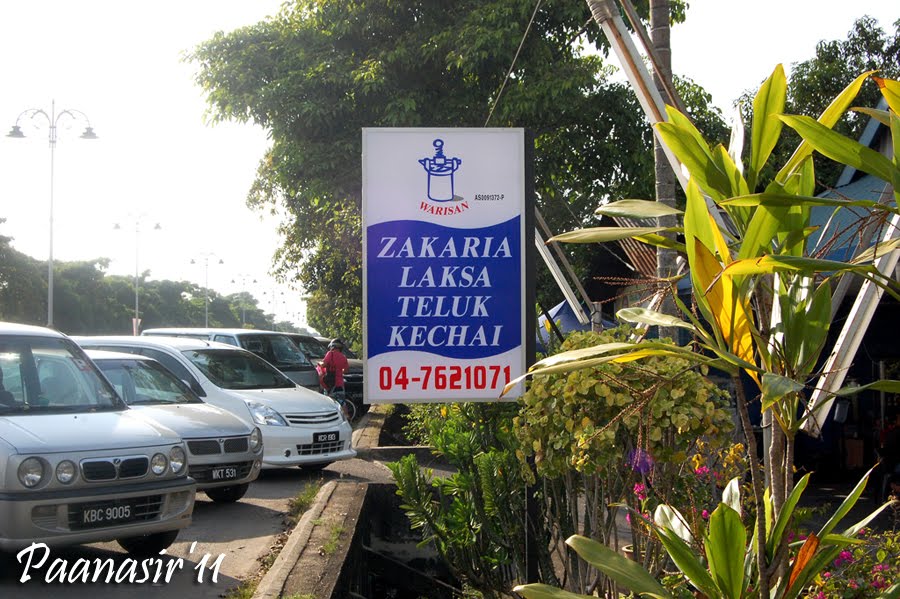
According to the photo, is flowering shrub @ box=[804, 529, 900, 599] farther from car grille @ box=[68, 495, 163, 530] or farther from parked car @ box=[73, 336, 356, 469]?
parked car @ box=[73, 336, 356, 469]

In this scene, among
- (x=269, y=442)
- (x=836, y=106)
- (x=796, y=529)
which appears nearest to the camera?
(x=836, y=106)

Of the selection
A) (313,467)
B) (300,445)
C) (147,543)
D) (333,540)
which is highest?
(333,540)

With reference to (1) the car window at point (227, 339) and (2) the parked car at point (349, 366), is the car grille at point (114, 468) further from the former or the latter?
(2) the parked car at point (349, 366)

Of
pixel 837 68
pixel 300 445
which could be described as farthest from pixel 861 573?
pixel 837 68

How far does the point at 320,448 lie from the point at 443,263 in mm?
6814

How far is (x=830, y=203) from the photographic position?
7.92 feet

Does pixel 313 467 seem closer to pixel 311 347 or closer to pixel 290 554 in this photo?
pixel 290 554

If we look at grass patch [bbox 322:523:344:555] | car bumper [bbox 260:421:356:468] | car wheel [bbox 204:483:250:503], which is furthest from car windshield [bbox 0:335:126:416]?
car bumper [bbox 260:421:356:468]

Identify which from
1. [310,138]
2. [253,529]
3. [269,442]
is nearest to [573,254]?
[310,138]

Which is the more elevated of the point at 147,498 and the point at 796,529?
the point at 796,529

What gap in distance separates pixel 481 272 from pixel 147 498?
2.84 meters

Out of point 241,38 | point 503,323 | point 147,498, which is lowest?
point 147,498

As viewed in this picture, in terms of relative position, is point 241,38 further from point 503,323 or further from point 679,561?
point 679,561

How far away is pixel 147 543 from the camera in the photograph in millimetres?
6914
